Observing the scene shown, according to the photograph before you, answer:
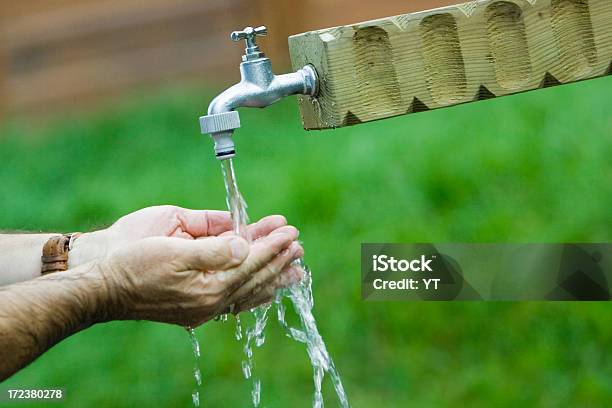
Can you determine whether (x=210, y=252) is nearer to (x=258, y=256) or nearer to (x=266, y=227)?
(x=258, y=256)

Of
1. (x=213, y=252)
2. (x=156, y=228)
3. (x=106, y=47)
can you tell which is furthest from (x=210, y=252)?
(x=106, y=47)

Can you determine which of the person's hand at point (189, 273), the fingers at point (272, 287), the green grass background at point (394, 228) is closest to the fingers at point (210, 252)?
the person's hand at point (189, 273)

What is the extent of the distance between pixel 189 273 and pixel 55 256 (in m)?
0.33

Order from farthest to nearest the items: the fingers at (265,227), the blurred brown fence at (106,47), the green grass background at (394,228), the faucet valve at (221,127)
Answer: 1. the blurred brown fence at (106,47)
2. the green grass background at (394,228)
3. the fingers at (265,227)
4. the faucet valve at (221,127)

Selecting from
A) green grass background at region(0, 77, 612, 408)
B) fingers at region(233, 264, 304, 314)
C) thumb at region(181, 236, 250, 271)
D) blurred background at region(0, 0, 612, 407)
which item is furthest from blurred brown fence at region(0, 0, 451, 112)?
thumb at region(181, 236, 250, 271)

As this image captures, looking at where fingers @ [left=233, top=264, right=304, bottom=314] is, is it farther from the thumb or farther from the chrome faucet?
the chrome faucet

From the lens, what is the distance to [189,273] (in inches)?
51.8

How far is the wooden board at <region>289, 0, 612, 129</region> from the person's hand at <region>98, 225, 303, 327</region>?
183 mm

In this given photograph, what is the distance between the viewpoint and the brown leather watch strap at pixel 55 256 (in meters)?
1.56

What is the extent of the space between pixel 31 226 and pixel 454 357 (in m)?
1.10

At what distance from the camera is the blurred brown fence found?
2824mm

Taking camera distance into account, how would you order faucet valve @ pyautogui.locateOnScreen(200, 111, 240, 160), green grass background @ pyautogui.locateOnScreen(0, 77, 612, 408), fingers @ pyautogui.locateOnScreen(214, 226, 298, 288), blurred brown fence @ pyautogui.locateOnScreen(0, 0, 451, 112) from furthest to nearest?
blurred brown fence @ pyautogui.locateOnScreen(0, 0, 451, 112) → green grass background @ pyautogui.locateOnScreen(0, 77, 612, 408) → fingers @ pyautogui.locateOnScreen(214, 226, 298, 288) → faucet valve @ pyautogui.locateOnScreen(200, 111, 240, 160)

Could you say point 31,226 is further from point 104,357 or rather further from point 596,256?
point 596,256

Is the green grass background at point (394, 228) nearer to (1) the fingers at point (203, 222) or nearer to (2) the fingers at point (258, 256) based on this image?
(1) the fingers at point (203, 222)
